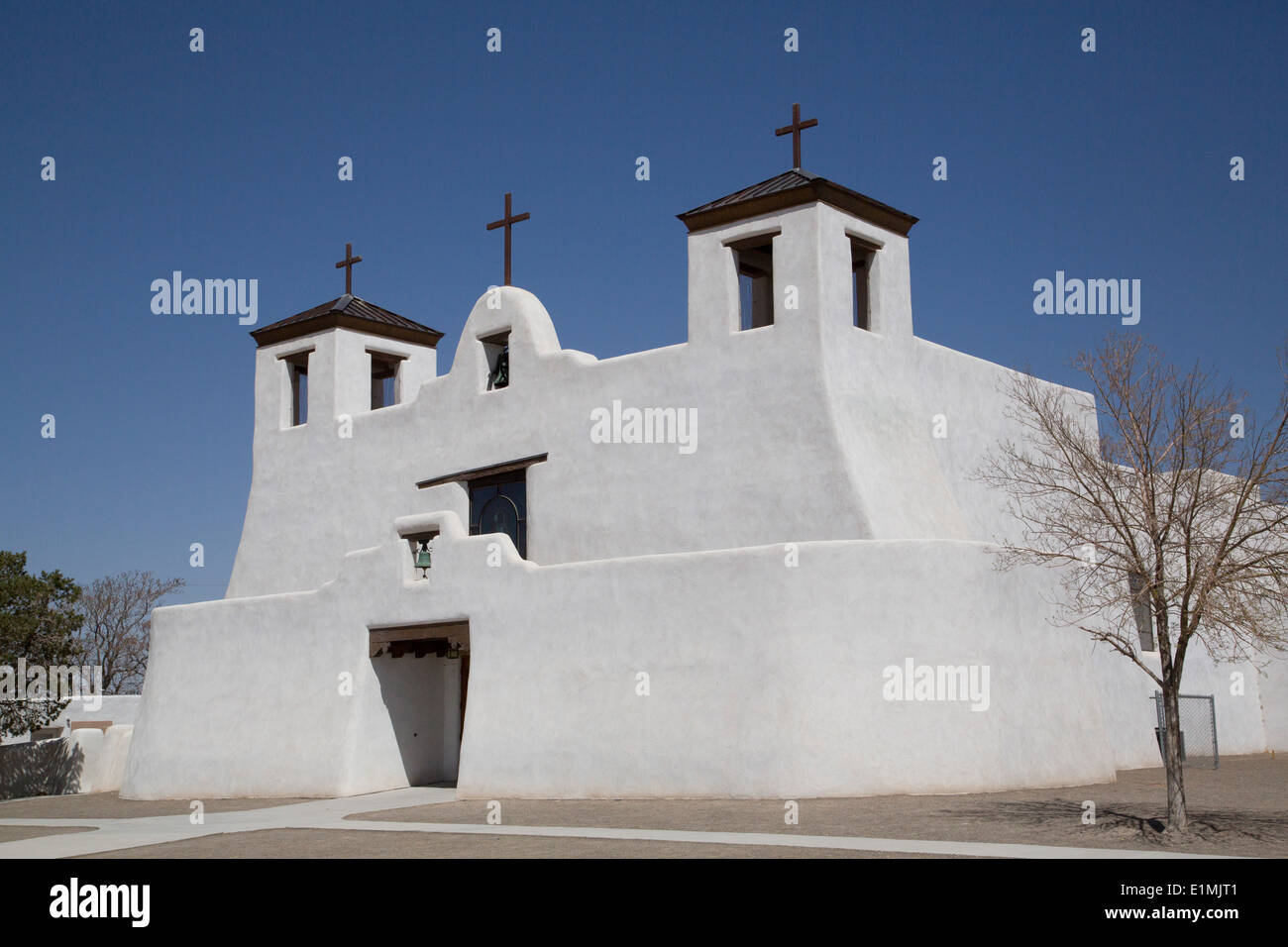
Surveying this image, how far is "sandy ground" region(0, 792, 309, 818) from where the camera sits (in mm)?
22359

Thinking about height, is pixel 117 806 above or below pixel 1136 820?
below

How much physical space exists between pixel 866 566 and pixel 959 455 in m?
5.58

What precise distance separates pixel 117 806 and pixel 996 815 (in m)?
16.6

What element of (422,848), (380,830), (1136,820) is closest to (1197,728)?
(1136,820)

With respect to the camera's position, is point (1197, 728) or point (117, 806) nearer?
point (117, 806)

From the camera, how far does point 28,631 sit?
35656 millimetres

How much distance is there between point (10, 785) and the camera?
3428cm

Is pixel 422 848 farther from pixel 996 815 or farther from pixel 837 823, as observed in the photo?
pixel 996 815

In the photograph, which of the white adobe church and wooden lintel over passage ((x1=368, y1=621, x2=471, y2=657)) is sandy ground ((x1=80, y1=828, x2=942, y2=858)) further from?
wooden lintel over passage ((x1=368, y1=621, x2=471, y2=657))

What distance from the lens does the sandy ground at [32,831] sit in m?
18.2

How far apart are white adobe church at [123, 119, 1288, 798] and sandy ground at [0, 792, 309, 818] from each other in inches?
20.1

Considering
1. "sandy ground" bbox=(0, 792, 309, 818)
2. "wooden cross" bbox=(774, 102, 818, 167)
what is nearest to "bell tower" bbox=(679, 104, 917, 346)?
"wooden cross" bbox=(774, 102, 818, 167)
